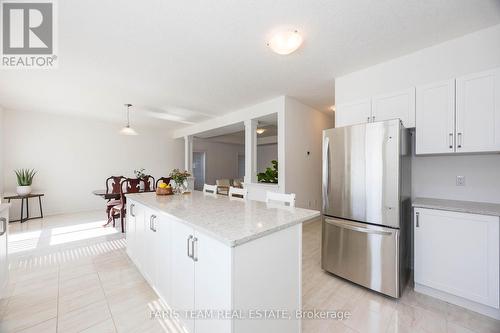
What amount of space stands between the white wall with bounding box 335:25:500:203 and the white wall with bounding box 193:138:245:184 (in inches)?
282

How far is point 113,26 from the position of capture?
1.91 meters

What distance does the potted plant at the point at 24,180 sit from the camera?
4.34 meters

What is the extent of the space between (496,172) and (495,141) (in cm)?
42

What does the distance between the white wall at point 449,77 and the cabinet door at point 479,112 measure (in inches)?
8.5

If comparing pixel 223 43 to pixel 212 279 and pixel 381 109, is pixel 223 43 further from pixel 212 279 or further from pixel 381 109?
pixel 212 279

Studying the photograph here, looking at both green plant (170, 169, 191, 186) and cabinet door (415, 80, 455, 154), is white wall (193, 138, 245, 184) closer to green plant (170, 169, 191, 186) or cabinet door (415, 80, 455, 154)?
green plant (170, 169, 191, 186)

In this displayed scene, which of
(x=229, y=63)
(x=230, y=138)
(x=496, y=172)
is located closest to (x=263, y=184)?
(x=229, y=63)

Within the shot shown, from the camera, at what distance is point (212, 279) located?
3.89 ft

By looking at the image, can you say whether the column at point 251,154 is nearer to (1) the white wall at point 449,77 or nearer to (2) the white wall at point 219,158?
(1) the white wall at point 449,77

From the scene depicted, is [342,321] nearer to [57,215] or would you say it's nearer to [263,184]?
[263,184]

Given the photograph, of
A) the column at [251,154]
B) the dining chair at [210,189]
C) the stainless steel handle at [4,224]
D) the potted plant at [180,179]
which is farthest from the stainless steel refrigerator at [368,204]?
the stainless steel handle at [4,224]

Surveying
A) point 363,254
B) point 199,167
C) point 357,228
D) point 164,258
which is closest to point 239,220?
point 164,258

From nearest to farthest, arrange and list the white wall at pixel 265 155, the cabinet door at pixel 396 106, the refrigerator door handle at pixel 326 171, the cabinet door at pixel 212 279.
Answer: the cabinet door at pixel 212 279 < the cabinet door at pixel 396 106 < the refrigerator door handle at pixel 326 171 < the white wall at pixel 265 155

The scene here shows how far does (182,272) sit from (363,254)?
1777 mm
